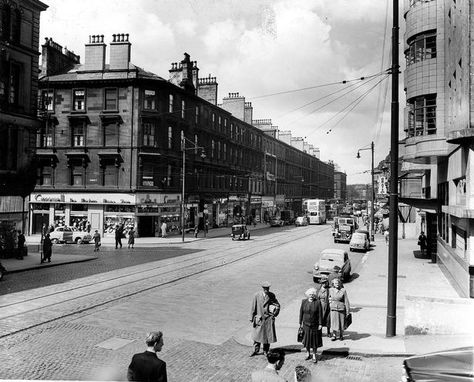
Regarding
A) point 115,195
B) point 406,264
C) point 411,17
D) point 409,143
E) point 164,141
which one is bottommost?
point 406,264

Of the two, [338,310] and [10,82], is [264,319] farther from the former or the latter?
[10,82]

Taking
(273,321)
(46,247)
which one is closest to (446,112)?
(273,321)

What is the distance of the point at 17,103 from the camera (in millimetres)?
25625

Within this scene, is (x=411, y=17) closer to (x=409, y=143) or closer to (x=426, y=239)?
(x=409, y=143)

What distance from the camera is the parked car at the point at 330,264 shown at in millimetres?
18328

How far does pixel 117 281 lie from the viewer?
17.6 metres

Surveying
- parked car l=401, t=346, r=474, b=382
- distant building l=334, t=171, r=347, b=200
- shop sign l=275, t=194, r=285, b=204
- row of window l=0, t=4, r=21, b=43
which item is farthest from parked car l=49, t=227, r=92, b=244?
distant building l=334, t=171, r=347, b=200

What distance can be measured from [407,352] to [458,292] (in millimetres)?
7605

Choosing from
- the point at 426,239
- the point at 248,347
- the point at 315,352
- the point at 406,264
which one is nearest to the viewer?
the point at 315,352

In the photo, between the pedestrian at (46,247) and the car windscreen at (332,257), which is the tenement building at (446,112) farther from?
the pedestrian at (46,247)

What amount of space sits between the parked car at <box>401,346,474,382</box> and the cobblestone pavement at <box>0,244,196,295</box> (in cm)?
1446

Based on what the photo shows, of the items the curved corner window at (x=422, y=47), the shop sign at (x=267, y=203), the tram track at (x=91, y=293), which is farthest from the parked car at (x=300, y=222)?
the curved corner window at (x=422, y=47)

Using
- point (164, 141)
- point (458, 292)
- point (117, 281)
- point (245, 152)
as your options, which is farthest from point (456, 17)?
point (245, 152)

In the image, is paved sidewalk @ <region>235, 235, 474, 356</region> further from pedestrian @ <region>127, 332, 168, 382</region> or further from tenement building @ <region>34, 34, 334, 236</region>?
tenement building @ <region>34, 34, 334, 236</region>
